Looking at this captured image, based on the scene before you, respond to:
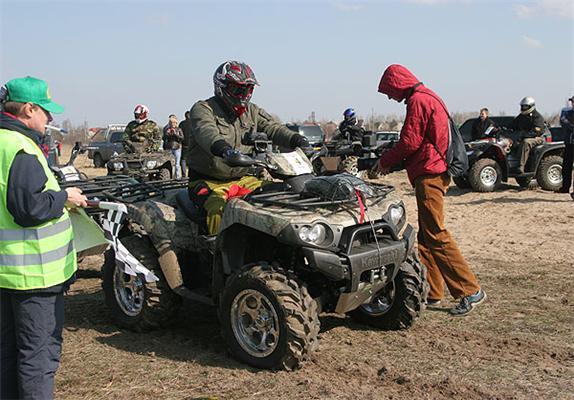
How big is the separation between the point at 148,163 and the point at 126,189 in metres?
8.39

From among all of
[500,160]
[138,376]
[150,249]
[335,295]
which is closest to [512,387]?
[335,295]

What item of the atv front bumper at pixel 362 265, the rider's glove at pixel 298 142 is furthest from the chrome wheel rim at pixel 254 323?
the rider's glove at pixel 298 142

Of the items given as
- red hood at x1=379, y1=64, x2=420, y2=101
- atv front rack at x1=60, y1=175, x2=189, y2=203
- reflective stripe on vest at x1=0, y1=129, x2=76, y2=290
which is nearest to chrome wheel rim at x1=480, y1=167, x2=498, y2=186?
red hood at x1=379, y1=64, x2=420, y2=101

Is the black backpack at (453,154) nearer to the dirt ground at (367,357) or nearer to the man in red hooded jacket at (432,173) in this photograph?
the man in red hooded jacket at (432,173)

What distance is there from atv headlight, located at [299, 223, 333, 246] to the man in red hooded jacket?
5.61 feet

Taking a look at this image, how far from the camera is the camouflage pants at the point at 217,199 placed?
17.2ft

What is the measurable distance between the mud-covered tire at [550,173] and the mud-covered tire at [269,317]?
444 inches

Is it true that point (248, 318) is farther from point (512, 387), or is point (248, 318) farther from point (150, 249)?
point (512, 387)

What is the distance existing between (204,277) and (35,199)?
2575 mm

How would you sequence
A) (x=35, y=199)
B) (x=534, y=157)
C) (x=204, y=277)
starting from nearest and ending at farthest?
(x=35, y=199)
(x=204, y=277)
(x=534, y=157)

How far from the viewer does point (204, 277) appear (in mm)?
5668

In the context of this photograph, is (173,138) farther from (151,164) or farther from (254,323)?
(254,323)

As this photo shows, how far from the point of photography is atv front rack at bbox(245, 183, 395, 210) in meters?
4.60

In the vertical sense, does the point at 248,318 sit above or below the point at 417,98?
below
